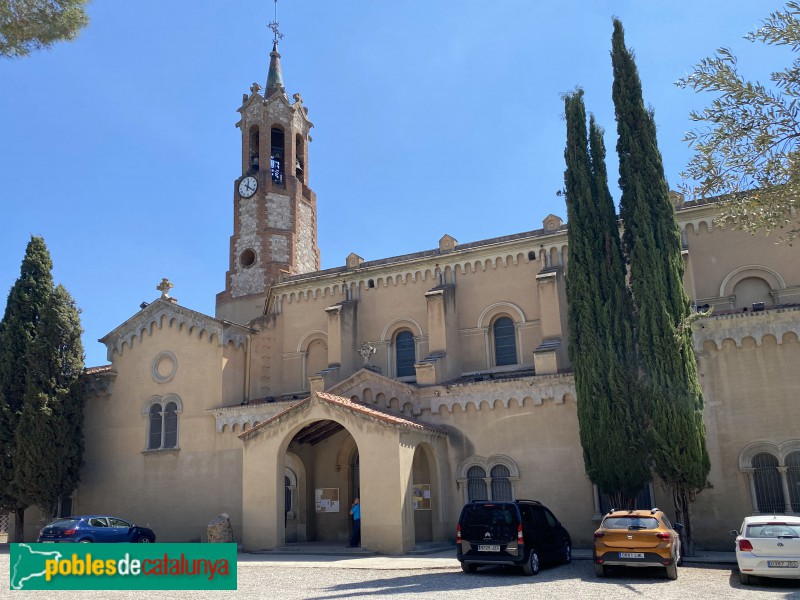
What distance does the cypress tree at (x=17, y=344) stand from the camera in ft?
96.5

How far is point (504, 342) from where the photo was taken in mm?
29375

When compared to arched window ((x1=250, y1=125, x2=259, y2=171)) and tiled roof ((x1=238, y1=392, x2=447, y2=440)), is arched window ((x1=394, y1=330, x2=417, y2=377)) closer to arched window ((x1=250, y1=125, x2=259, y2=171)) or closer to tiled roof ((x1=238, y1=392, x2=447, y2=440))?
tiled roof ((x1=238, y1=392, x2=447, y2=440))

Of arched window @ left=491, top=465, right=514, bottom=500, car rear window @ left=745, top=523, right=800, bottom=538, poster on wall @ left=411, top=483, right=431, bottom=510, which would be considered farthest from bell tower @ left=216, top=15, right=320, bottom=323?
car rear window @ left=745, top=523, right=800, bottom=538

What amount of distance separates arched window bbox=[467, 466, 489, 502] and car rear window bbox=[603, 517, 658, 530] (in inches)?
340

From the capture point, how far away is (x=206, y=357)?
30609 millimetres

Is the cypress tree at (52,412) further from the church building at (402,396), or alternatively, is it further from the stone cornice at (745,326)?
the stone cornice at (745,326)

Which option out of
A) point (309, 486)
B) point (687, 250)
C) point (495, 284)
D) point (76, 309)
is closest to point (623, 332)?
point (687, 250)

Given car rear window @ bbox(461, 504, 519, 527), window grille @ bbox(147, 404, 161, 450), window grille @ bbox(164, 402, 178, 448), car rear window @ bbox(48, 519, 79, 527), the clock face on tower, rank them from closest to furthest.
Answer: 1. car rear window @ bbox(461, 504, 519, 527)
2. car rear window @ bbox(48, 519, 79, 527)
3. window grille @ bbox(164, 402, 178, 448)
4. window grille @ bbox(147, 404, 161, 450)
5. the clock face on tower

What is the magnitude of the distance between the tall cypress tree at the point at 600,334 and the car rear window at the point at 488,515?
4995mm

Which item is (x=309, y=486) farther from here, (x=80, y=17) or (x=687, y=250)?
(x=80, y=17)

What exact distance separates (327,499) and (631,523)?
13954mm

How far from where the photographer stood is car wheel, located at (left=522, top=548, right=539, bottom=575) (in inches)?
649

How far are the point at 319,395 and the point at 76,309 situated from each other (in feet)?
49.2

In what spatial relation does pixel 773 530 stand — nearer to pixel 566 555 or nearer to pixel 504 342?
pixel 566 555
